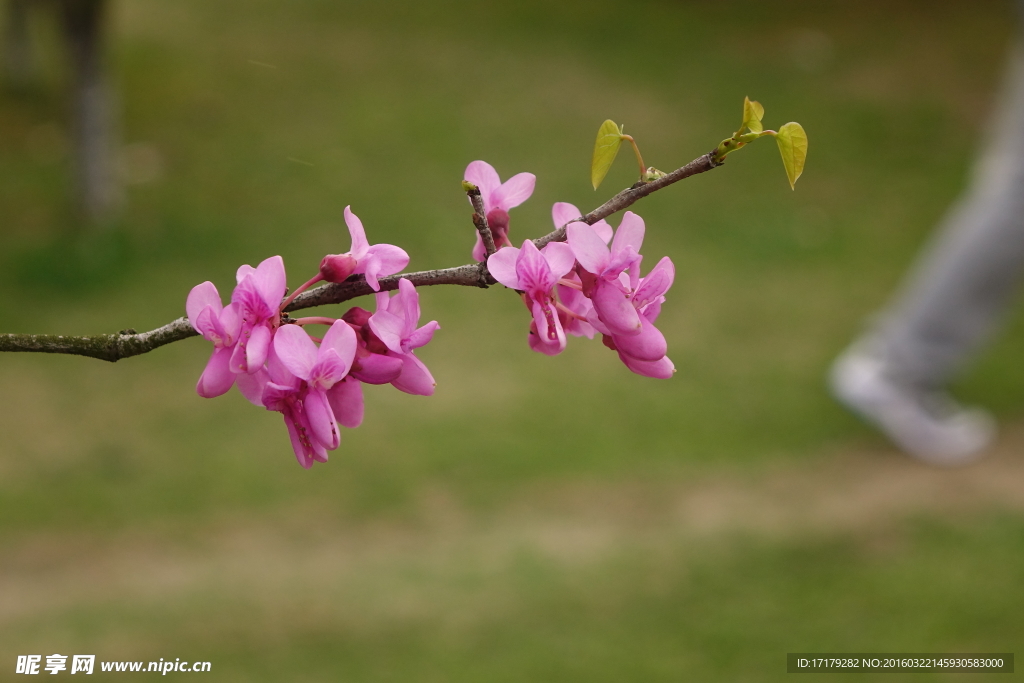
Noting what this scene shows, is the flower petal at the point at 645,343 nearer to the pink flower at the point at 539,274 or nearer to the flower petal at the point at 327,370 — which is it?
the pink flower at the point at 539,274

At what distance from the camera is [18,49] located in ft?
15.1

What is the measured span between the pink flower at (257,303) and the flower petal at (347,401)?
47mm

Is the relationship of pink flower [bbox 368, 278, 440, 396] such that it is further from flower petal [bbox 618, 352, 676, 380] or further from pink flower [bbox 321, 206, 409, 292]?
flower petal [bbox 618, 352, 676, 380]

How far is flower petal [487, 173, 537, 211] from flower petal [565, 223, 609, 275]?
92mm

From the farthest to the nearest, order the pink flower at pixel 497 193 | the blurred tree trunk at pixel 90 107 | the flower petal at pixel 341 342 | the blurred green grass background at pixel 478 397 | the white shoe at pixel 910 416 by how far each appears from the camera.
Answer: the blurred tree trunk at pixel 90 107, the white shoe at pixel 910 416, the blurred green grass background at pixel 478 397, the pink flower at pixel 497 193, the flower petal at pixel 341 342

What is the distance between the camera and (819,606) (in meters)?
2.32

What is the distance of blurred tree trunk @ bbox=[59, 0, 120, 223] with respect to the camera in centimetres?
341

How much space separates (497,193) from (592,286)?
109 millimetres

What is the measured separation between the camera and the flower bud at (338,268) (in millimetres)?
586

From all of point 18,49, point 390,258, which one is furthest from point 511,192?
point 18,49

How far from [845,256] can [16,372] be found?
297 cm

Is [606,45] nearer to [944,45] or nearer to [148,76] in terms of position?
[944,45]

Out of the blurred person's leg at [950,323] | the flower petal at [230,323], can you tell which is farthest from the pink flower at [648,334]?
the blurred person's leg at [950,323]

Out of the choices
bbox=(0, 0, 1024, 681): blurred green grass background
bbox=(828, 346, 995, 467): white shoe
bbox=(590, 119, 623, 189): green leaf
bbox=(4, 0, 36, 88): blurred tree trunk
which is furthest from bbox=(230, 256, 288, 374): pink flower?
bbox=(4, 0, 36, 88): blurred tree trunk
